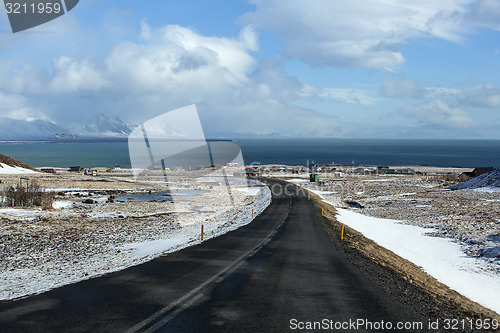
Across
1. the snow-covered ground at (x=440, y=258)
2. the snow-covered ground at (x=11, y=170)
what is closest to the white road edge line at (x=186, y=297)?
the snow-covered ground at (x=440, y=258)

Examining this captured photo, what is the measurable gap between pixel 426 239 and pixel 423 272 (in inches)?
444

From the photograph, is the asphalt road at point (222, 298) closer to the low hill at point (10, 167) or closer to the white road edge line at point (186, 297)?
the white road edge line at point (186, 297)

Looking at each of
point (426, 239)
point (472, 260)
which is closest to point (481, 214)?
point (426, 239)

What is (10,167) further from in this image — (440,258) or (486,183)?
(486,183)

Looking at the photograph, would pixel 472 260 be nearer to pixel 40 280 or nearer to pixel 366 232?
pixel 366 232

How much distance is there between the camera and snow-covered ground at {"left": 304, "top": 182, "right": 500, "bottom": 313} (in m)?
16.1

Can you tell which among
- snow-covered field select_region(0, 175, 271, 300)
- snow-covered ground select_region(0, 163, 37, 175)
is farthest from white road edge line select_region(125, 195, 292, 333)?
snow-covered ground select_region(0, 163, 37, 175)

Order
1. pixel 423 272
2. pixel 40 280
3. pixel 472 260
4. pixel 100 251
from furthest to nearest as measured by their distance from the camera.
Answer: pixel 472 260, pixel 100 251, pixel 423 272, pixel 40 280

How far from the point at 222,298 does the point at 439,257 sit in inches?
710

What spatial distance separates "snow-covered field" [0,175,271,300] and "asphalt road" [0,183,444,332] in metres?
1.79

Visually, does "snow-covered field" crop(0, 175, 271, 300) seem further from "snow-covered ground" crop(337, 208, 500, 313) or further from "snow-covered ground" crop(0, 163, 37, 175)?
"snow-covered ground" crop(0, 163, 37, 175)

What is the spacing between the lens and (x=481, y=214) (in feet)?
119

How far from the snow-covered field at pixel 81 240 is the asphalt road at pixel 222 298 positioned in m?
1.79

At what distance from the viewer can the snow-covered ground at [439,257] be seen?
52.8ft
